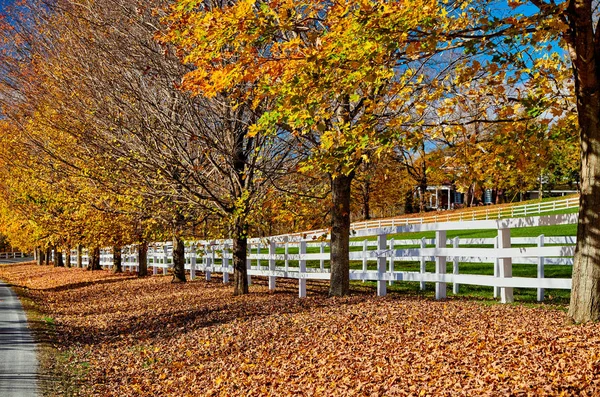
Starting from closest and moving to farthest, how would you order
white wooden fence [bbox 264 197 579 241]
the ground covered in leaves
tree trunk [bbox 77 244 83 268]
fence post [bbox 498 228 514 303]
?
the ground covered in leaves < fence post [bbox 498 228 514 303] < white wooden fence [bbox 264 197 579 241] < tree trunk [bbox 77 244 83 268]

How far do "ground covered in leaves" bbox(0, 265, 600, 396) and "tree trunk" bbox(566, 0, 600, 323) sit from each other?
37 cm

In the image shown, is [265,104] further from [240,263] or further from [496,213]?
[496,213]

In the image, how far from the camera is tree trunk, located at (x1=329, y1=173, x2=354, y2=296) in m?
13.3

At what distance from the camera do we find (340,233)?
13.5 m

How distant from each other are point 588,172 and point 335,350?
11.9 feet

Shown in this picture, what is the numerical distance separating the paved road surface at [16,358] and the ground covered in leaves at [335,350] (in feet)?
1.81

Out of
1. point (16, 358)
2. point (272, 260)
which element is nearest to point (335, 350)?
point (16, 358)

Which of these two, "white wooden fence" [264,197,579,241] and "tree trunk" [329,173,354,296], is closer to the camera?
"tree trunk" [329,173,354,296]

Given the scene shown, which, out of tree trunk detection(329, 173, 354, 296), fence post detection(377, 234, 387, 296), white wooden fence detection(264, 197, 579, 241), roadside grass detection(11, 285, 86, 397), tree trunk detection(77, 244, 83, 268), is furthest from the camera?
tree trunk detection(77, 244, 83, 268)

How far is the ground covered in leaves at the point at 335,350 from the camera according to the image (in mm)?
6273

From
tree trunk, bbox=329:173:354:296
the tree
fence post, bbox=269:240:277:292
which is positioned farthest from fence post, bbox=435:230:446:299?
fence post, bbox=269:240:277:292

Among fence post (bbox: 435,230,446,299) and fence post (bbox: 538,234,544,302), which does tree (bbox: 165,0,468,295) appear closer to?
fence post (bbox: 435,230,446,299)

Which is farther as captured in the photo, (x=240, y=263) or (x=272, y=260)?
(x=272, y=260)

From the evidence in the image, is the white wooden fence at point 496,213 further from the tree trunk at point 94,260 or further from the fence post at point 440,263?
the fence post at point 440,263
